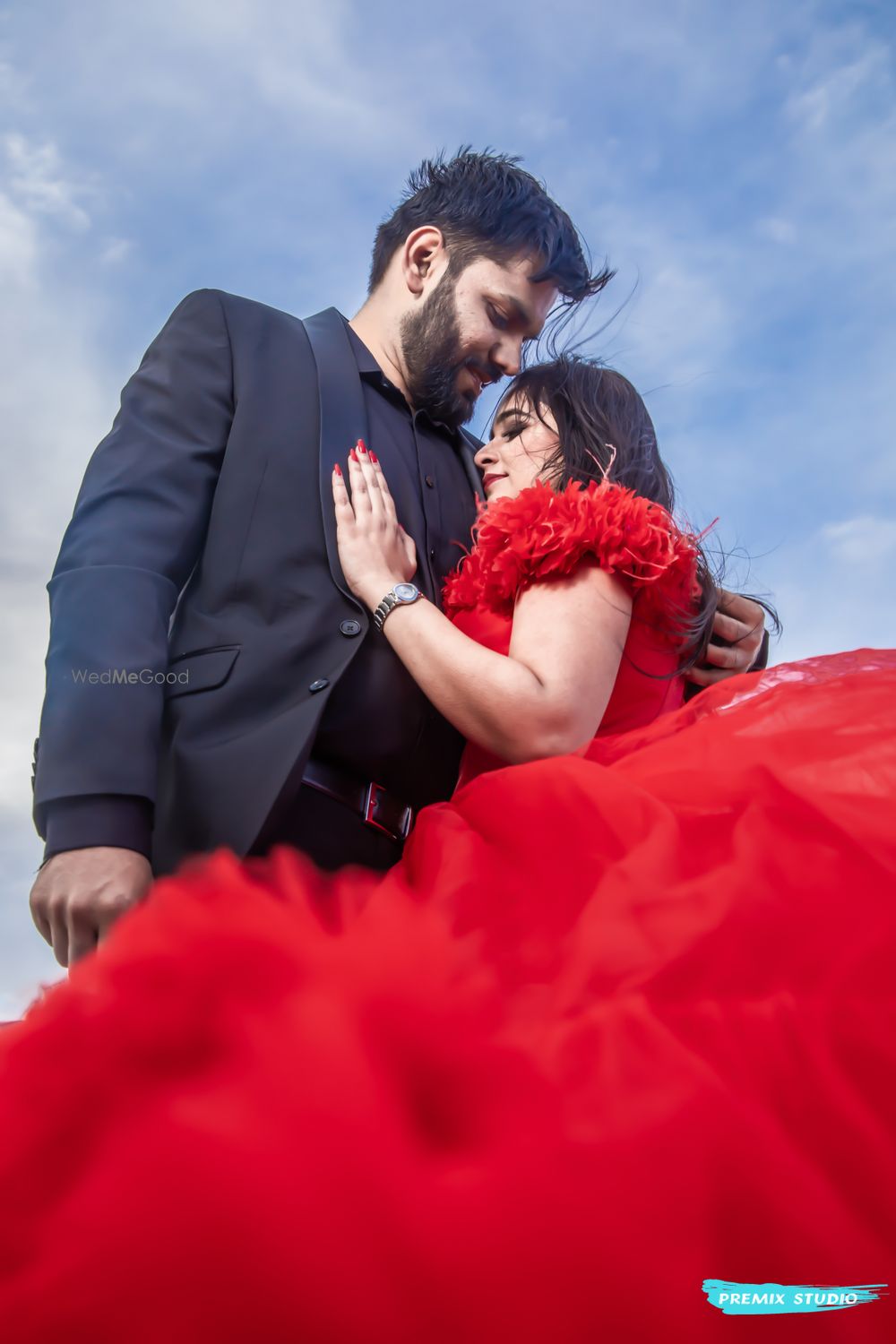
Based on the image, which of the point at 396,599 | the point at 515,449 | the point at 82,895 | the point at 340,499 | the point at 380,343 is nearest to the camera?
the point at 82,895

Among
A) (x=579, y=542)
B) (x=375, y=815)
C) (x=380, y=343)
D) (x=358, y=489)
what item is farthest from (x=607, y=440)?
(x=375, y=815)

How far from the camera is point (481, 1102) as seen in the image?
0.81 meters

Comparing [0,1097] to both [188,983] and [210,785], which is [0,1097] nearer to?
[188,983]

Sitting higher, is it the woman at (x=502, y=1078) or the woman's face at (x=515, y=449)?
the woman's face at (x=515, y=449)

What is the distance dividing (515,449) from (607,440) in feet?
0.71

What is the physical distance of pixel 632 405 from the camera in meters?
2.04

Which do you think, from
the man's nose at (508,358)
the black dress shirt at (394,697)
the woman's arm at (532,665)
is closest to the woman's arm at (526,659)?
the woman's arm at (532,665)

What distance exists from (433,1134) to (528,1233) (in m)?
0.11

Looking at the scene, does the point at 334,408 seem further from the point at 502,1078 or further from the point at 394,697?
the point at 502,1078

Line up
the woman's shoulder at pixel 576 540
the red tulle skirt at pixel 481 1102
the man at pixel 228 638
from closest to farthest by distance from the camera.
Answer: the red tulle skirt at pixel 481 1102 → the man at pixel 228 638 → the woman's shoulder at pixel 576 540

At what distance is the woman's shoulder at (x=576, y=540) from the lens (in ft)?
5.32

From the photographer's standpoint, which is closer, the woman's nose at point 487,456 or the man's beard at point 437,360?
the woman's nose at point 487,456

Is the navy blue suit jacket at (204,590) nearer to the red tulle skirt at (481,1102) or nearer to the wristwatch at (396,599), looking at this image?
the wristwatch at (396,599)

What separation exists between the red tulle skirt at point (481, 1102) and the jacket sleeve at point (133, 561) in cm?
46
